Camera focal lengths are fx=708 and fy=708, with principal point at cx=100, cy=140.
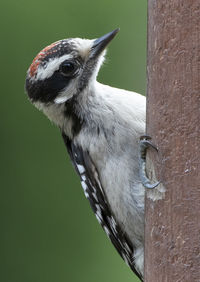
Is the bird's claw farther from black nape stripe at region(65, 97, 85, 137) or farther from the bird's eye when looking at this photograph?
the bird's eye

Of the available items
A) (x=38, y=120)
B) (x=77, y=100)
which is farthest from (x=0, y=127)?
(x=77, y=100)

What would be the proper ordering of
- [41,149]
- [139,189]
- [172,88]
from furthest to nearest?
[41,149] → [139,189] → [172,88]

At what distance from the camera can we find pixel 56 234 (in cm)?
758

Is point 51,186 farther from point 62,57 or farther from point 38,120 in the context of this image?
point 62,57

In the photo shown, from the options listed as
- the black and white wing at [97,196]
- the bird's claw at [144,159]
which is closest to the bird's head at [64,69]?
the black and white wing at [97,196]

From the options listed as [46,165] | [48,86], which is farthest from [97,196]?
[46,165]

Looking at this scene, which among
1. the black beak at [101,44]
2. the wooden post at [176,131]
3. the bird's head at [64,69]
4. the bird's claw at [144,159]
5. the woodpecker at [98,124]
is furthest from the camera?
the black beak at [101,44]

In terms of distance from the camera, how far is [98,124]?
4.46 m

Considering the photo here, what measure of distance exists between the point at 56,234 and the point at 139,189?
3.35 metres

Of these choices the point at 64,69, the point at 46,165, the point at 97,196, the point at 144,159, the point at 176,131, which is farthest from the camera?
the point at 46,165

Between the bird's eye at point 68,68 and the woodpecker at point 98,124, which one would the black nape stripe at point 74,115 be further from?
the bird's eye at point 68,68

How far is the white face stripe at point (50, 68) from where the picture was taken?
450cm

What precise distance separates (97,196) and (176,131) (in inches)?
55.2

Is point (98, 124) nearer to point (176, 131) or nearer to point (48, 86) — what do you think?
point (48, 86)
